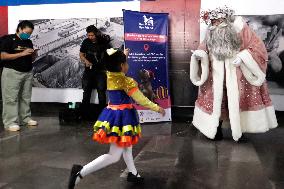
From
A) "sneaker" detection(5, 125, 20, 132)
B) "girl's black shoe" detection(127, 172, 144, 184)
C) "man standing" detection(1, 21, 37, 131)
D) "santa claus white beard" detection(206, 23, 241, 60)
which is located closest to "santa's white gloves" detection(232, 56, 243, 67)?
"santa claus white beard" detection(206, 23, 241, 60)

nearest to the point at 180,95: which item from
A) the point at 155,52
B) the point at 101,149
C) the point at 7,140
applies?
the point at 155,52

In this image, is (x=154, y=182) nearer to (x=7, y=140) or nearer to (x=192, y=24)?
(x=7, y=140)

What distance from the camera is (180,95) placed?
5883 millimetres

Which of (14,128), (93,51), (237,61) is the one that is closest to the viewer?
(237,61)

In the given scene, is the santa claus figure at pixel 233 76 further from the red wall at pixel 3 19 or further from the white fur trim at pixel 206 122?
the red wall at pixel 3 19

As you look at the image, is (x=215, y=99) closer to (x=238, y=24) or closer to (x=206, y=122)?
(x=206, y=122)

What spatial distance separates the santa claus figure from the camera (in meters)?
4.30

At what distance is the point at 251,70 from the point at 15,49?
331 centimetres

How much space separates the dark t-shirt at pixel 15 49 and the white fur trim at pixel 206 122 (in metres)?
2.63

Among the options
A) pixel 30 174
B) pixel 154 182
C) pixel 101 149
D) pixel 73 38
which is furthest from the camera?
pixel 73 38

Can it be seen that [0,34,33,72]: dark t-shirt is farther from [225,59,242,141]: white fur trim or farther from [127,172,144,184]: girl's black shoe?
[225,59,242,141]: white fur trim

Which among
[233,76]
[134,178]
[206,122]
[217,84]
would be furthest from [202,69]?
[134,178]

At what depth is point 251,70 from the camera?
4.26 metres

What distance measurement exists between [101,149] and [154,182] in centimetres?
121
